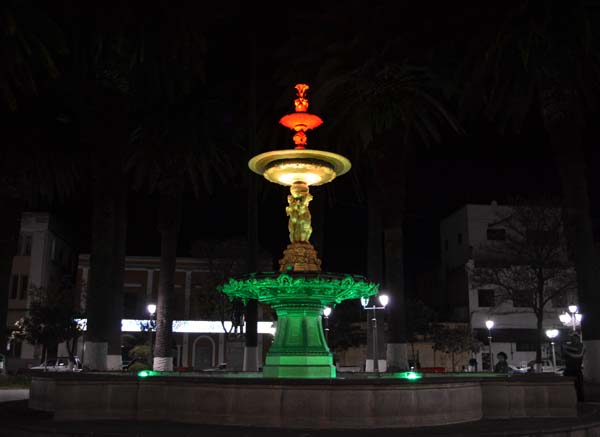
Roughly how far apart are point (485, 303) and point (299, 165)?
36.0 meters

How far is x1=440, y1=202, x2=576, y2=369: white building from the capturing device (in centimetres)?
4353

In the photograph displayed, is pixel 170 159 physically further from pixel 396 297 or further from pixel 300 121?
pixel 300 121

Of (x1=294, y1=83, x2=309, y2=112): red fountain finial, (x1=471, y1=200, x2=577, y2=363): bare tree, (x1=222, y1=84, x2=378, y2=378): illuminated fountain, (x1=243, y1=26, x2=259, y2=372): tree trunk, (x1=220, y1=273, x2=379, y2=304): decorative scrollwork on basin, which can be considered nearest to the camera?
(x1=220, y1=273, x2=379, y2=304): decorative scrollwork on basin

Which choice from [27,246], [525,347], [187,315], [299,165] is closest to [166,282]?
[299,165]

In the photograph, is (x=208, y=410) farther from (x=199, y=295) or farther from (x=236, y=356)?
(x=236, y=356)

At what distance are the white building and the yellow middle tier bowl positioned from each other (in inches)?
1231

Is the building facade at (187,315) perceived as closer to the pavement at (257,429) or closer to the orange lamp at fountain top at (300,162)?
the orange lamp at fountain top at (300,162)

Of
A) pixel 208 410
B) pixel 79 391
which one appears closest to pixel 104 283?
pixel 79 391

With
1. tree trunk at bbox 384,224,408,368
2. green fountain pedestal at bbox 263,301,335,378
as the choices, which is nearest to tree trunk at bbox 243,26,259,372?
tree trunk at bbox 384,224,408,368

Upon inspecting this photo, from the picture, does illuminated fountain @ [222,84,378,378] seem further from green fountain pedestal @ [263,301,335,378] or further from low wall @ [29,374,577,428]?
low wall @ [29,374,577,428]

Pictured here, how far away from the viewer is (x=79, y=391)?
966 cm

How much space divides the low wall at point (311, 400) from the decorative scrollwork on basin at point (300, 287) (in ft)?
7.29

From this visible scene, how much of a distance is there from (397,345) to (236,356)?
29.3 metres

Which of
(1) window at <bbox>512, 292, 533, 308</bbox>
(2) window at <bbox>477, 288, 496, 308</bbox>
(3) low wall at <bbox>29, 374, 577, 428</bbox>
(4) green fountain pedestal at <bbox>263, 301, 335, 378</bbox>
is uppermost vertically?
(2) window at <bbox>477, 288, 496, 308</bbox>
